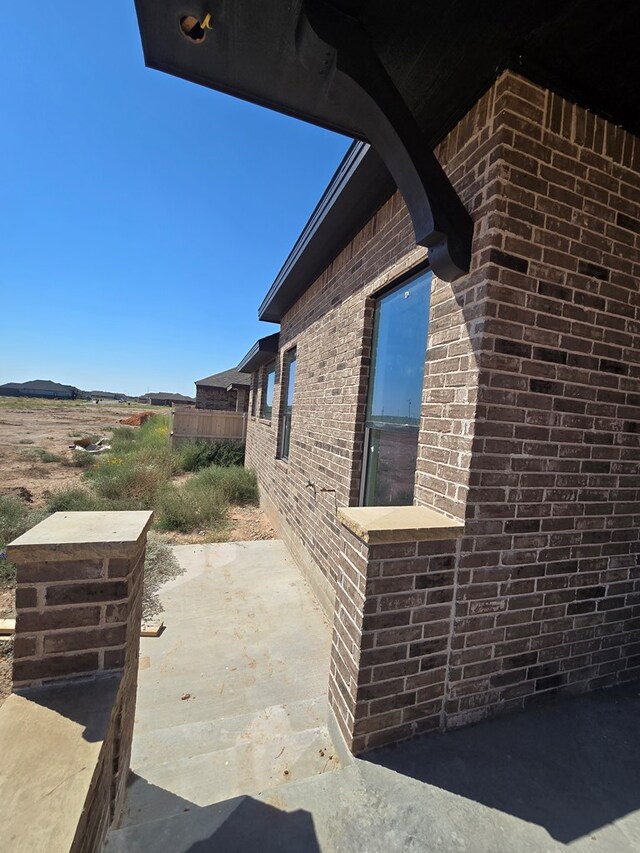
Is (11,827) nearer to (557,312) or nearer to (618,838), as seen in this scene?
(618,838)

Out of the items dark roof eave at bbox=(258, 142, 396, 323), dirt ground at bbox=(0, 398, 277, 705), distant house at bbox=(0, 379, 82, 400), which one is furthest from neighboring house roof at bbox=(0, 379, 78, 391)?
dark roof eave at bbox=(258, 142, 396, 323)

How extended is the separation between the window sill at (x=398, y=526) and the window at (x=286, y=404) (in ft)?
15.5

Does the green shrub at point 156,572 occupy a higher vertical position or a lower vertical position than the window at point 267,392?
lower

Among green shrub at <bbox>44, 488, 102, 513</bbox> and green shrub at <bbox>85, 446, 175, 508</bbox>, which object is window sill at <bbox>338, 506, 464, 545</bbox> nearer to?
green shrub at <bbox>85, 446, 175, 508</bbox>

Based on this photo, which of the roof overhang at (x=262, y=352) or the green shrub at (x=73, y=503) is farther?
the roof overhang at (x=262, y=352)

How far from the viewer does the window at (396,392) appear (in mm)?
2633

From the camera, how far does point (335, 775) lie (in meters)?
1.65

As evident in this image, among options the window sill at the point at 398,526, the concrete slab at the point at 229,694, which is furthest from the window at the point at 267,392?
the window sill at the point at 398,526

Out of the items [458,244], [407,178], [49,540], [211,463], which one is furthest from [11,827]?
[211,463]

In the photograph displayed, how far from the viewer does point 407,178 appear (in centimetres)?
185

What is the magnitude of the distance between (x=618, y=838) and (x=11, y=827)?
2.04 metres

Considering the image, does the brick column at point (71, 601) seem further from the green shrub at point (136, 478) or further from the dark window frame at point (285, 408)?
the green shrub at point (136, 478)

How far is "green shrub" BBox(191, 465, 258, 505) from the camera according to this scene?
852cm

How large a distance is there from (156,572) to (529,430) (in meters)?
4.53
